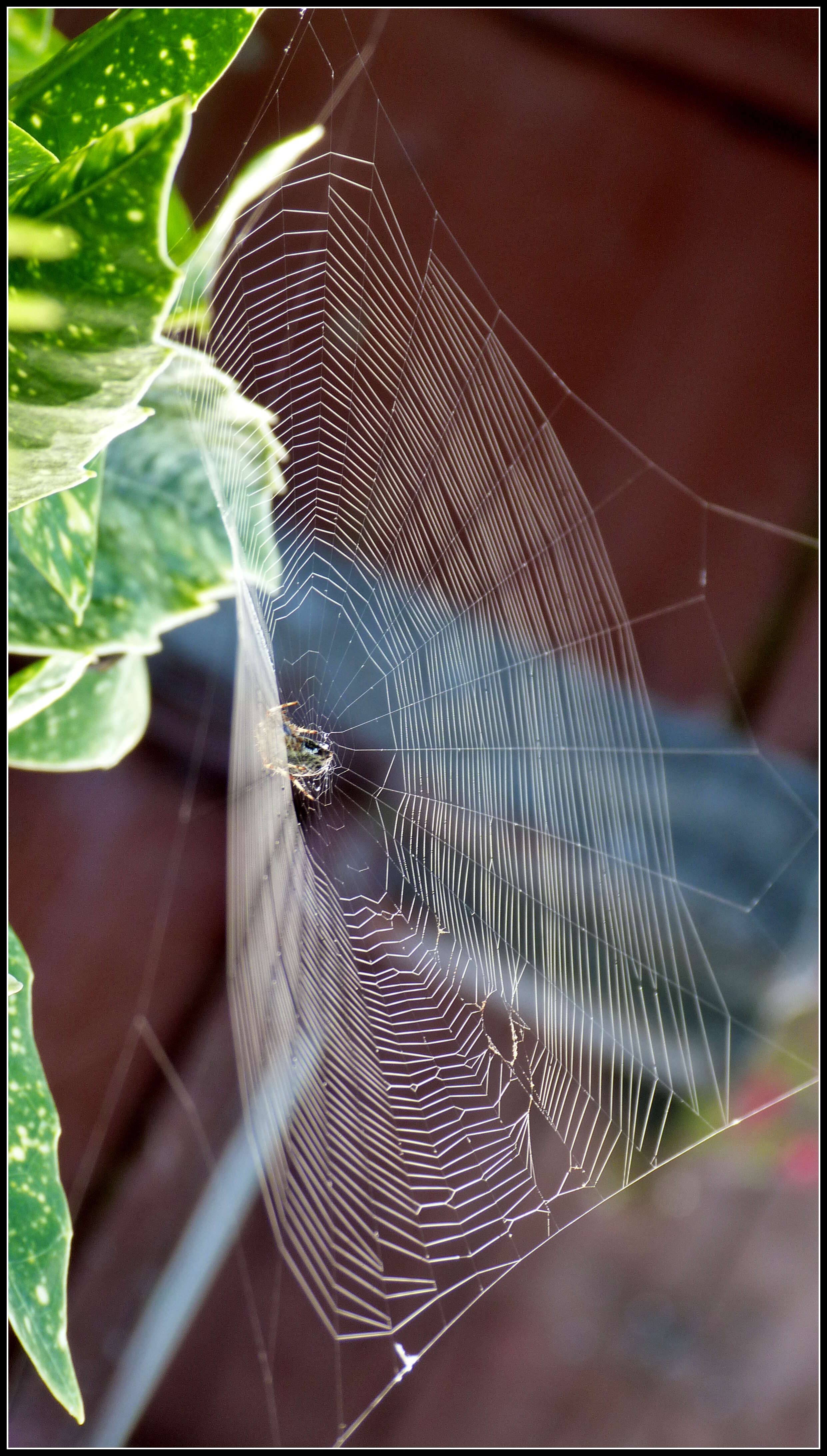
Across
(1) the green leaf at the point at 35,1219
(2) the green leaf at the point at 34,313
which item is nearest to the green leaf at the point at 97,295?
(2) the green leaf at the point at 34,313

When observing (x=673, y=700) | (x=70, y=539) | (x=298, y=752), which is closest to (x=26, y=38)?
(x=70, y=539)

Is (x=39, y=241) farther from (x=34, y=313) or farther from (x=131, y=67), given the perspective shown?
(x=131, y=67)

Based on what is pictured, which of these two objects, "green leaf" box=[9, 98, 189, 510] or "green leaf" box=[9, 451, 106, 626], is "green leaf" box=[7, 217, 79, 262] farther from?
"green leaf" box=[9, 451, 106, 626]

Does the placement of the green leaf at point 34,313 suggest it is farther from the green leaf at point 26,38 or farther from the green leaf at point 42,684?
the green leaf at point 26,38

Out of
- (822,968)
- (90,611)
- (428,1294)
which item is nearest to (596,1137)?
(822,968)

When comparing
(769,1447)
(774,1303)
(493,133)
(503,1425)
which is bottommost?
(503,1425)

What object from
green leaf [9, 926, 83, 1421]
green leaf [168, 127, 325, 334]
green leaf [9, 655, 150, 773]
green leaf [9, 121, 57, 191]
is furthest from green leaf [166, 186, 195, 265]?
green leaf [9, 926, 83, 1421]

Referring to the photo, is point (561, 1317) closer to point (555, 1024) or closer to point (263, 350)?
point (555, 1024)
